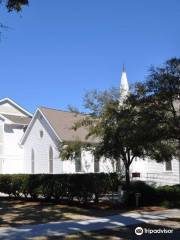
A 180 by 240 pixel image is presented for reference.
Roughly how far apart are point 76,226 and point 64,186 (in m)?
9.00

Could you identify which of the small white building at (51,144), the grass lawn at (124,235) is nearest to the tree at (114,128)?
the grass lawn at (124,235)

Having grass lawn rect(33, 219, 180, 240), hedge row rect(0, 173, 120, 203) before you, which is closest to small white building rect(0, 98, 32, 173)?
hedge row rect(0, 173, 120, 203)

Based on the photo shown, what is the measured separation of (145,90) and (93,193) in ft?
21.9

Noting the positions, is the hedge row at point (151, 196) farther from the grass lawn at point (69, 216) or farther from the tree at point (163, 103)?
the tree at point (163, 103)

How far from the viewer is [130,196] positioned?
2380 centimetres

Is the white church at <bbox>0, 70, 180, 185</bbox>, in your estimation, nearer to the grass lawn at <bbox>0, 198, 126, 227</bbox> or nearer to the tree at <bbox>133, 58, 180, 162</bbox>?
the grass lawn at <bbox>0, 198, 126, 227</bbox>

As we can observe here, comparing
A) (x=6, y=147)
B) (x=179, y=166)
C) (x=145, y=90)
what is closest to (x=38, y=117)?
(x=6, y=147)

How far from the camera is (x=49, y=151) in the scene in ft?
132

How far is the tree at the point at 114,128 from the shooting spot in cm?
2130

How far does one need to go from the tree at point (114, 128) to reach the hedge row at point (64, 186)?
1.58m

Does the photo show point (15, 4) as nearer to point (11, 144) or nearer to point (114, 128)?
point (114, 128)

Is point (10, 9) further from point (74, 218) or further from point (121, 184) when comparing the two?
point (121, 184)

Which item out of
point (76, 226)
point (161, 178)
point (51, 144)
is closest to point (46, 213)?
point (76, 226)

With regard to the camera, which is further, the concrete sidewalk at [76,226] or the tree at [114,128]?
the tree at [114,128]
